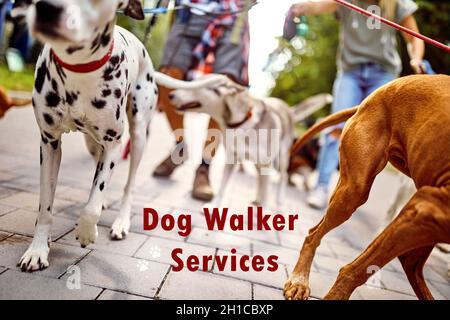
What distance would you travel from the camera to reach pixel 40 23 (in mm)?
1398

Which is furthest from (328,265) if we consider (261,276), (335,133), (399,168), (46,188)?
(335,133)

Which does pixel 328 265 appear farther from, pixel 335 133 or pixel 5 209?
pixel 5 209

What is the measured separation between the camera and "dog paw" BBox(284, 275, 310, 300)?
2.11m

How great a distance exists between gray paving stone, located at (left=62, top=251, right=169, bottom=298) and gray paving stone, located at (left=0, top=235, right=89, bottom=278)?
0.20 ft

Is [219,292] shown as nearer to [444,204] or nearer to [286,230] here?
[444,204]

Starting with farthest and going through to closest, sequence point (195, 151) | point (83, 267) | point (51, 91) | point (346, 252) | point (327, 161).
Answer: point (195, 151), point (327, 161), point (346, 252), point (83, 267), point (51, 91)

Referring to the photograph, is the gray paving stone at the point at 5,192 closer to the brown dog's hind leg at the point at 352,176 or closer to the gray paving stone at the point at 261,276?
the gray paving stone at the point at 261,276

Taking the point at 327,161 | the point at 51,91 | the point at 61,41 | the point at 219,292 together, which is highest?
the point at 61,41

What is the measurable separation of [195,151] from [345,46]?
161 inches

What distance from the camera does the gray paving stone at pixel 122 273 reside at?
5.99ft

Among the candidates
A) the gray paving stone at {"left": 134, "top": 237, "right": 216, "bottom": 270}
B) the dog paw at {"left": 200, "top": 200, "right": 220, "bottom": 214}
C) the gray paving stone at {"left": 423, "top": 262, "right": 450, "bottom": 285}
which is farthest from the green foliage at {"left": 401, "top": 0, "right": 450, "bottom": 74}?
the gray paving stone at {"left": 134, "top": 237, "right": 216, "bottom": 270}

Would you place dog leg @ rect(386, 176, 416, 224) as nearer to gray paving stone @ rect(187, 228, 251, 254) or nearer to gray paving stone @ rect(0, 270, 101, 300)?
gray paving stone @ rect(187, 228, 251, 254)

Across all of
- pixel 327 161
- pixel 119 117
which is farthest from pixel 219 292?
pixel 327 161

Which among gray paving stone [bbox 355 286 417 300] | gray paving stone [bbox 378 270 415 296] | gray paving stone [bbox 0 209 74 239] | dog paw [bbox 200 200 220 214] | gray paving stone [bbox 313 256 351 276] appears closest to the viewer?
gray paving stone [bbox 0 209 74 239]
